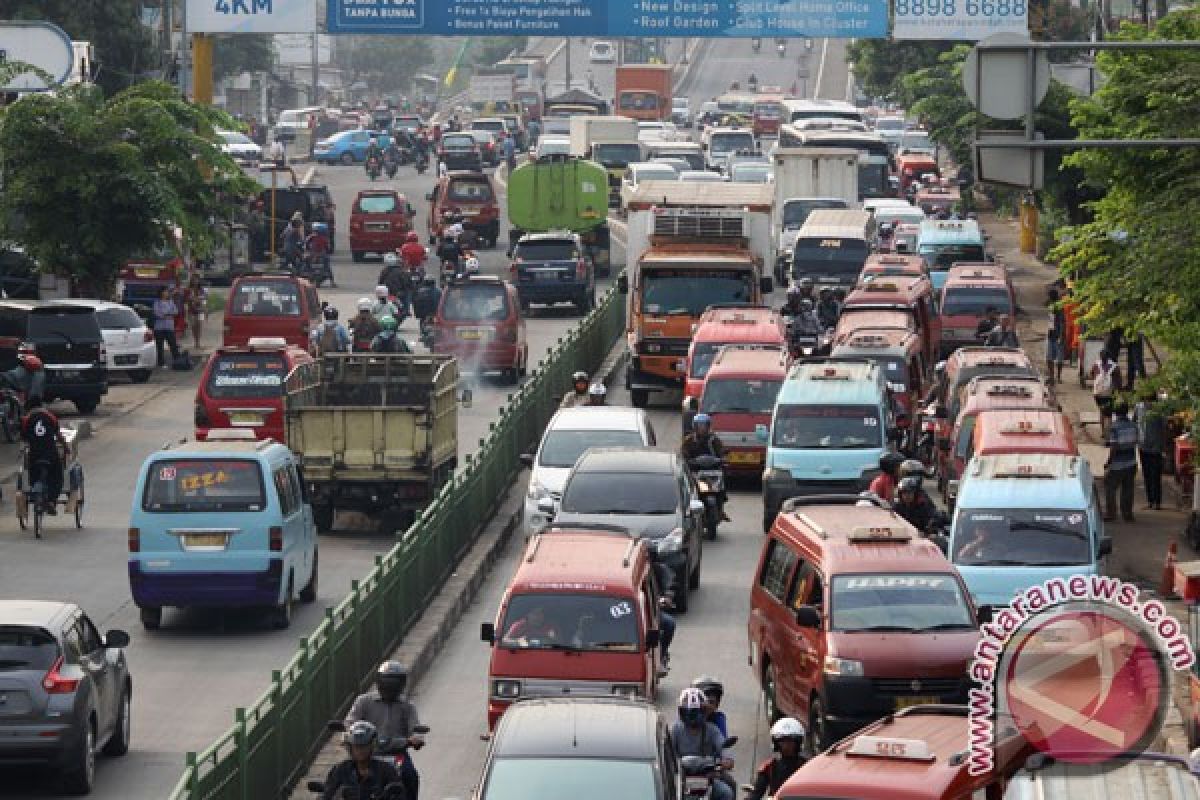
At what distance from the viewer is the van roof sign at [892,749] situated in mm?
16203

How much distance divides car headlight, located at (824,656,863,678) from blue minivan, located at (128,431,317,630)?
716 cm

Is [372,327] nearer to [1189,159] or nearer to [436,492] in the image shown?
[436,492]

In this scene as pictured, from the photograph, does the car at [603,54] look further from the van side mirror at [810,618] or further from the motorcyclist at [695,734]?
the motorcyclist at [695,734]

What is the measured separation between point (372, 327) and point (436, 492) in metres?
9.21

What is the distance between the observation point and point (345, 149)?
106m

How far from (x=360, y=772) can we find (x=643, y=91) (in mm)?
98284

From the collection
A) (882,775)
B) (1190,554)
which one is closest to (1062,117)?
(1190,554)

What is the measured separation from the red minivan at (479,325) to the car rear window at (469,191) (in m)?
23.7

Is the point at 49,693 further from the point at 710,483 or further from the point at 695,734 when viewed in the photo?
the point at 710,483

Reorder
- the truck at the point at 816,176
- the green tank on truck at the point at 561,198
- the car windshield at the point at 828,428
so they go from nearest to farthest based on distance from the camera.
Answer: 1. the car windshield at the point at 828,428
2. the green tank on truck at the point at 561,198
3. the truck at the point at 816,176

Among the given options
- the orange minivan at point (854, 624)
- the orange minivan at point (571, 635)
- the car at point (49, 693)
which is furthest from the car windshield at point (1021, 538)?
the car at point (49, 693)

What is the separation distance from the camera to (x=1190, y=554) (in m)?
33.3

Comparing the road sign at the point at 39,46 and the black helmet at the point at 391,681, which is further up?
the road sign at the point at 39,46

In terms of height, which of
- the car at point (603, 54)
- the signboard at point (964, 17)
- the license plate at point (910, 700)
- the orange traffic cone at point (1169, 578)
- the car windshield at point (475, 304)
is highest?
the car at point (603, 54)
